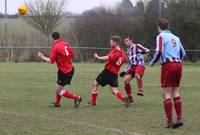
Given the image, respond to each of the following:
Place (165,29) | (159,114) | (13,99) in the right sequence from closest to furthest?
(165,29)
(159,114)
(13,99)

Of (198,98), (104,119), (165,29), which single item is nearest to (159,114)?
(104,119)

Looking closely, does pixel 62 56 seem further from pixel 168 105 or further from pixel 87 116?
pixel 168 105

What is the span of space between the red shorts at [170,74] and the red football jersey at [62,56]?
3.99 meters

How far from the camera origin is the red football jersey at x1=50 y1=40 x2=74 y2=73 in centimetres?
1453

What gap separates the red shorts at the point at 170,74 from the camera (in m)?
11.1

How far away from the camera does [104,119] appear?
12266 mm

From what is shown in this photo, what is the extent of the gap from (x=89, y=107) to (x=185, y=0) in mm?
37713

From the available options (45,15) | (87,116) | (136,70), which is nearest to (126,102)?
(136,70)

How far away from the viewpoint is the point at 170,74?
11086 mm

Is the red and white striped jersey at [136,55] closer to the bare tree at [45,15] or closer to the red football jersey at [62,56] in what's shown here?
the red football jersey at [62,56]

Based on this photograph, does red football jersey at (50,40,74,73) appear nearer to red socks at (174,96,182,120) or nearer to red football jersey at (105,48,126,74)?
red football jersey at (105,48,126,74)

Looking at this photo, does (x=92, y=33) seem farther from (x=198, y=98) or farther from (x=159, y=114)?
(x=159, y=114)

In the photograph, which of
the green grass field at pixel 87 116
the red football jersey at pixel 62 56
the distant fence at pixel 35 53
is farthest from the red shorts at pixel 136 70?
the distant fence at pixel 35 53

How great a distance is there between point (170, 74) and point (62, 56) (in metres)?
4.16
